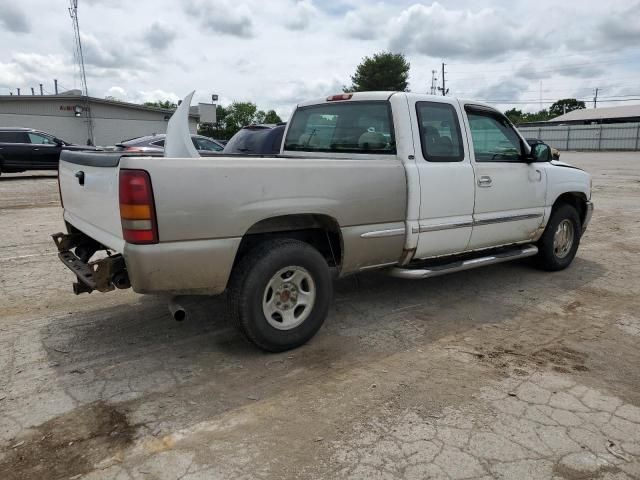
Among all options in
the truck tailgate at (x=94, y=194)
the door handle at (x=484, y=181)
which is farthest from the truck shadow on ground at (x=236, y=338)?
the door handle at (x=484, y=181)

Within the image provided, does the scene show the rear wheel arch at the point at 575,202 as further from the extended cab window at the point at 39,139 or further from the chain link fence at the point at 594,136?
the chain link fence at the point at 594,136

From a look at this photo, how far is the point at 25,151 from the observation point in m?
16.9

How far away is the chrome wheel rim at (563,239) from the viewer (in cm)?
602

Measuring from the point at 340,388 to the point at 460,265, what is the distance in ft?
6.60

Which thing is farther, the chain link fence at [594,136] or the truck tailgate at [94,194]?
the chain link fence at [594,136]

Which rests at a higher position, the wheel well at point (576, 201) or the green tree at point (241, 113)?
the green tree at point (241, 113)

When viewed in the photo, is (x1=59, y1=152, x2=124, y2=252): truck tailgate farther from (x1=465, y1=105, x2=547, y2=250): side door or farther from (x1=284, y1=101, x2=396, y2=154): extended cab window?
(x1=465, y1=105, x2=547, y2=250): side door

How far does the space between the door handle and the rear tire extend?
138 cm

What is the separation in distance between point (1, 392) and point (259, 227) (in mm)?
1892

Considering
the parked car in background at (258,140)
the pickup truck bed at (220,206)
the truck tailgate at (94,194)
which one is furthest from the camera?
the parked car in background at (258,140)

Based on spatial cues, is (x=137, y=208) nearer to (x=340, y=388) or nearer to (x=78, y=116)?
(x=340, y=388)

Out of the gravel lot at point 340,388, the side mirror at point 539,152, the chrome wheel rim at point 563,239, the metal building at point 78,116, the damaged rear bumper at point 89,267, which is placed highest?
the metal building at point 78,116

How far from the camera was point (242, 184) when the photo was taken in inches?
133

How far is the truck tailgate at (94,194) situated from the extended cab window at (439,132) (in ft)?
8.16
